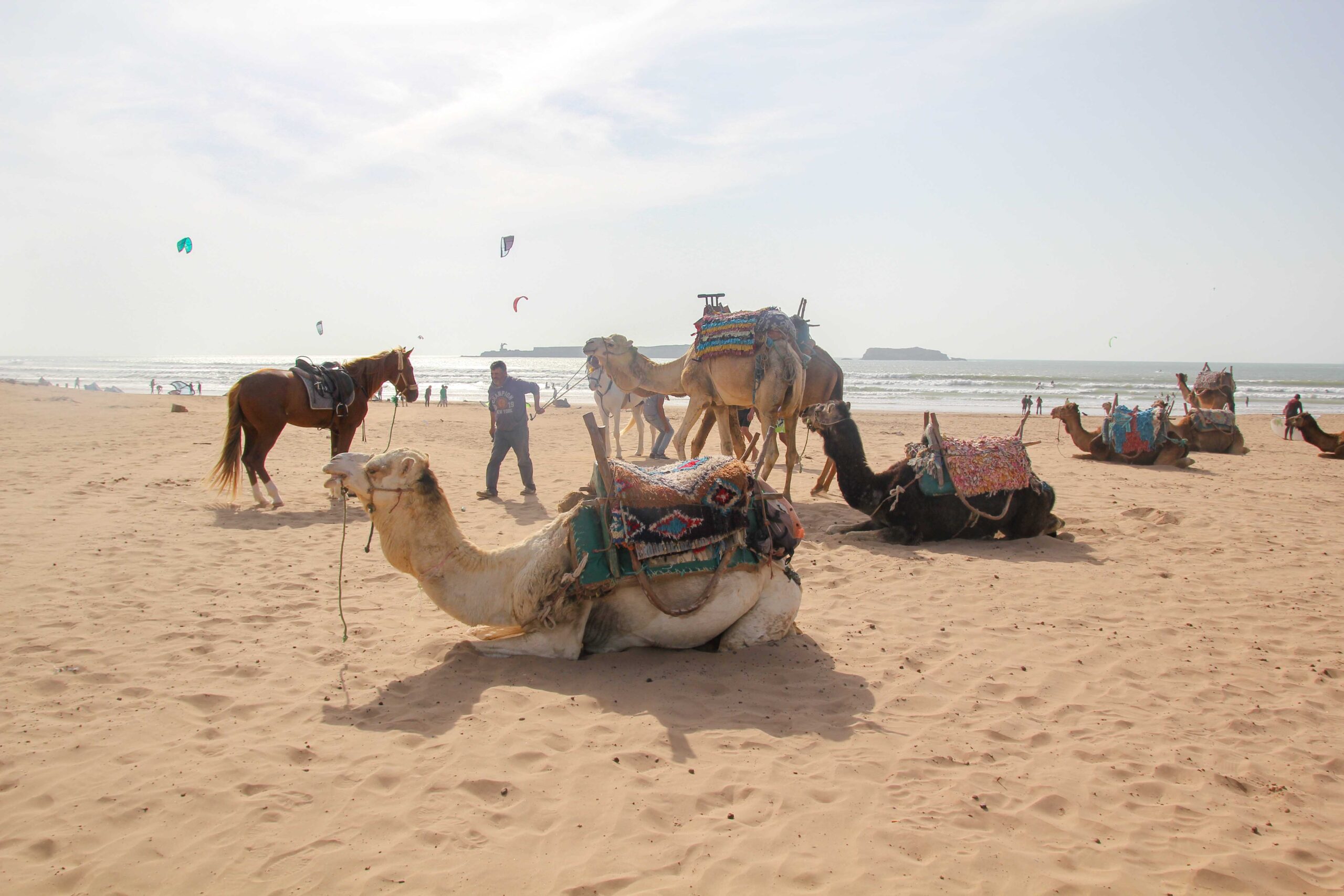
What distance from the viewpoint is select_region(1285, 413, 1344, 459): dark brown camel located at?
50.9 feet

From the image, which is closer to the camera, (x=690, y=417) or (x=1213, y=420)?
(x=690, y=417)

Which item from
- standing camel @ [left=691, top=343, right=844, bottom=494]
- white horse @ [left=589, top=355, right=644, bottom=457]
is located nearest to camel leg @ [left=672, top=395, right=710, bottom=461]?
standing camel @ [left=691, top=343, right=844, bottom=494]

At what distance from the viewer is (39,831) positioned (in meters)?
2.89

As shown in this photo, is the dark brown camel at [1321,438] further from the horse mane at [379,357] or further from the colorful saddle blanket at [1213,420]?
the horse mane at [379,357]

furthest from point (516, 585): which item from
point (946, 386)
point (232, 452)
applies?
point (946, 386)

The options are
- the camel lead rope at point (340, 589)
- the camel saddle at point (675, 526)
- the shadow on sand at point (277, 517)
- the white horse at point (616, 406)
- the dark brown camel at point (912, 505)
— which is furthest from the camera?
the white horse at point (616, 406)

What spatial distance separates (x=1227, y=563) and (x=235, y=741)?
25.6ft

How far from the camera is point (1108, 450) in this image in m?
14.5

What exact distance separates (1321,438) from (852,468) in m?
13.6

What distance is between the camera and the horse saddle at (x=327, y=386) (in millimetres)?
9742

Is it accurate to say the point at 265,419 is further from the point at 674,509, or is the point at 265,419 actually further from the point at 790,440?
the point at 674,509

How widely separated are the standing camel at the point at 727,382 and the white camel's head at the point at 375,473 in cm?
503

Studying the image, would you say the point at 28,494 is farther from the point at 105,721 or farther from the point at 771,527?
the point at 771,527

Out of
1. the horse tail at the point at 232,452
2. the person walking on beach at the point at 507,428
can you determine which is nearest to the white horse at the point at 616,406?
the person walking on beach at the point at 507,428
